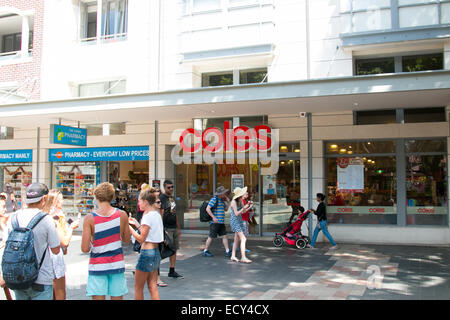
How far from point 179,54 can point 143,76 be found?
1.45 m

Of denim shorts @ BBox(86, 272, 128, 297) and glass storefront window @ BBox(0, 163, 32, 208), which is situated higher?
glass storefront window @ BBox(0, 163, 32, 208)

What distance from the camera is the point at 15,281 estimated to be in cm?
376

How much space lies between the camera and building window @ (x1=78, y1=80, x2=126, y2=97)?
14377 millimetres

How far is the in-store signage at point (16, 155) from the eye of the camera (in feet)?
51.1

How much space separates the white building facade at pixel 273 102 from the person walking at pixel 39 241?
21.0 ft

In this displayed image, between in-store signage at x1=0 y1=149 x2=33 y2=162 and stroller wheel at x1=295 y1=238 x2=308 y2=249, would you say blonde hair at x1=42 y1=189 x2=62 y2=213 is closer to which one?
stroller wheel at x1=295 y1=238 x2=308 y2=249

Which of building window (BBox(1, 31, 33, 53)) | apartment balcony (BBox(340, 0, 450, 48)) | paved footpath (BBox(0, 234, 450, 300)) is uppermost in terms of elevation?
building window (BBox(1, 31, 33, 53))

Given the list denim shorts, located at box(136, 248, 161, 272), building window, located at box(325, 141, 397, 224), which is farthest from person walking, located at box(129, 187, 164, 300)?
building window, located at box(325, 141, 397, 224)

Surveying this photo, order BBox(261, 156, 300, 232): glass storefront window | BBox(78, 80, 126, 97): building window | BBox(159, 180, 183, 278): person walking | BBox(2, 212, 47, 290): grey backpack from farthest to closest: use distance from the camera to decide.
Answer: BBox(78, 80, 126, 97): building window
BBox(261, 156, 300, 232): glass storefront window
BBox(159, 180, 183, 278): person walking
BBox(2, 212, 47, 290): grey backpack

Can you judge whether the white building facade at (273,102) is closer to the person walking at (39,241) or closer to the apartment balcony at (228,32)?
the apartment balcony at (228,32)

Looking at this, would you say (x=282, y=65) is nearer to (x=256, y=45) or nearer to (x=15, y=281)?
(x=256, y=45)

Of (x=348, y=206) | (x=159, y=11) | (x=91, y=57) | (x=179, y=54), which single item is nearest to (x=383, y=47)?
(x=348, y=206)

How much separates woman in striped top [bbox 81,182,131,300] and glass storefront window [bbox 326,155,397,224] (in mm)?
8524

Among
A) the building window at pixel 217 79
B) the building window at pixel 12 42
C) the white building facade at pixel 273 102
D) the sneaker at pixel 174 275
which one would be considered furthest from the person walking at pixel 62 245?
the building window at pixel 12 42
